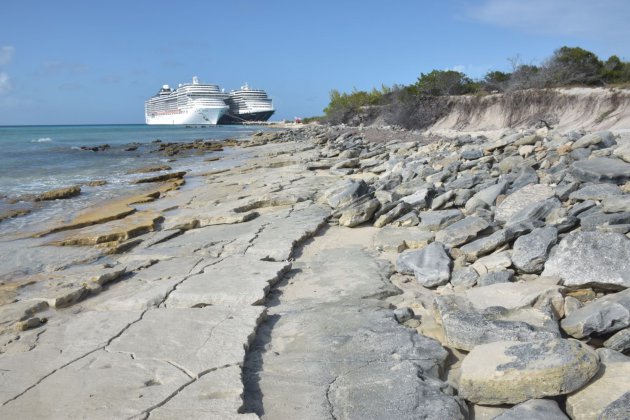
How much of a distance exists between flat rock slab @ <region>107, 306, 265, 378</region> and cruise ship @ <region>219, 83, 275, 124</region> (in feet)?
252

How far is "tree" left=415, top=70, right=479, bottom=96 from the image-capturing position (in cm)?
2781

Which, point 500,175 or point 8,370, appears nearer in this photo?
point 8,370

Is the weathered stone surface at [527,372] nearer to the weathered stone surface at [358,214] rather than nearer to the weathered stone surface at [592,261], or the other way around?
the weathered stone surface at [592,261]

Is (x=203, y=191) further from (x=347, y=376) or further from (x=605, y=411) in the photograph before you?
(x=605, y=411)

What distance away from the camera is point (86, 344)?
10.0 ft

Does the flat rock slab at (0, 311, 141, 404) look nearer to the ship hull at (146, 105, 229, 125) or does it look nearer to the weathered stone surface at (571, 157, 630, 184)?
the weathered stone surface at (571, 157, 630, 184)

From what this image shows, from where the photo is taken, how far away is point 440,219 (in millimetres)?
5590

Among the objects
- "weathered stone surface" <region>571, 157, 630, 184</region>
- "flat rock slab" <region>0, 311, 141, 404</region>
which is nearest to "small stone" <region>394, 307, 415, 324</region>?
"flat rock slab" <region>0, 311, 141, 404</region>

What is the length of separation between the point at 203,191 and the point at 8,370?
7.92m

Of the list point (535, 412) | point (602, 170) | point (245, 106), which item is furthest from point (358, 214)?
point (245, 106)

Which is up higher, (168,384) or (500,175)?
(500,175)

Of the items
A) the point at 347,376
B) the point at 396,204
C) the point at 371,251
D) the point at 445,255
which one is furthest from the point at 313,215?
the point at 347,376

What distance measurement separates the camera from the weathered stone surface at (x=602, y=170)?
210 inches

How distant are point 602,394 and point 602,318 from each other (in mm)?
728
